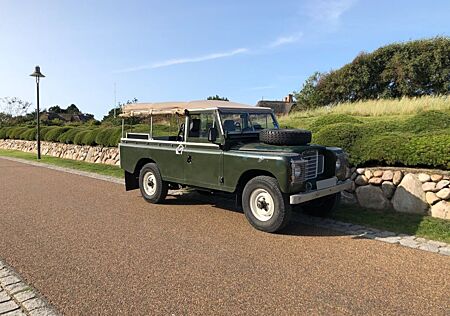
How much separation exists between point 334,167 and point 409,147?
1.53 meters

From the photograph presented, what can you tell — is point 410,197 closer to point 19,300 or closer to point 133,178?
point 133,178

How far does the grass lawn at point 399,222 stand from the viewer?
543 cm

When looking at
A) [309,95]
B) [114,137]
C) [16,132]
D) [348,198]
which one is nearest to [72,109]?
[16,132]

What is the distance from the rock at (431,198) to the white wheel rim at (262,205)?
8.94 feet

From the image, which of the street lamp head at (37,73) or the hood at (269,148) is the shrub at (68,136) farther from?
the hood at (269,148)

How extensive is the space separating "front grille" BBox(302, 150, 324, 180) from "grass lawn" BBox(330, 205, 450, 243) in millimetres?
1033

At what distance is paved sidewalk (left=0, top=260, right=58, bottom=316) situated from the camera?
3338mm

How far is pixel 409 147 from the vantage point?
6.57 metres

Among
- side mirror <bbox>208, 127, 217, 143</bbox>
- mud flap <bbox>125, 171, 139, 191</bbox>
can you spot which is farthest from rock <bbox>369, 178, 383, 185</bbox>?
mud flap <bbox>125, 171, 139, 191</bbox>

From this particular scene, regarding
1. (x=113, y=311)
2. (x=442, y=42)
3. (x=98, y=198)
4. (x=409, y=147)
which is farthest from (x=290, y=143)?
(x=442, y=42)

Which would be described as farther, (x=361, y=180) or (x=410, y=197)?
(x=361, y=180)

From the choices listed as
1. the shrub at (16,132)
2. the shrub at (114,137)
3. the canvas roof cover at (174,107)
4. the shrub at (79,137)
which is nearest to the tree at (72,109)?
the shrub at (16,132)

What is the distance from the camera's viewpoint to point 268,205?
5.70m

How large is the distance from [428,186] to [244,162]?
3091 millimetres
